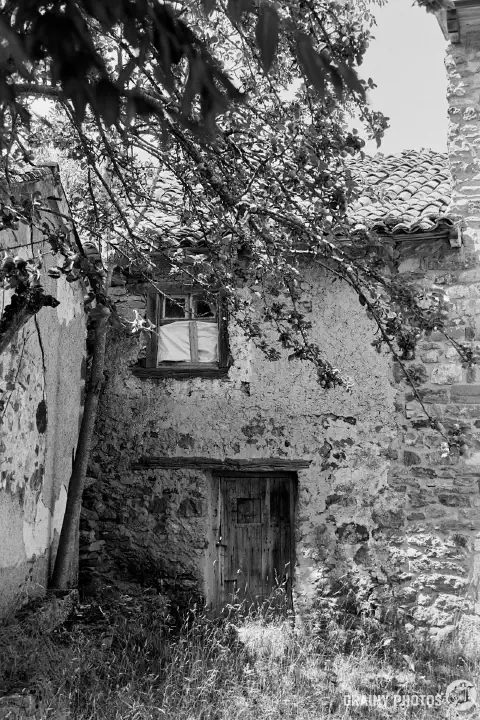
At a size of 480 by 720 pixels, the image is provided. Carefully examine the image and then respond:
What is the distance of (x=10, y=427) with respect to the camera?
5582mm

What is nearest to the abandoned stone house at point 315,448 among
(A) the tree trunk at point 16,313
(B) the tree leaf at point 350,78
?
(A) the tree trunk at point 16,313

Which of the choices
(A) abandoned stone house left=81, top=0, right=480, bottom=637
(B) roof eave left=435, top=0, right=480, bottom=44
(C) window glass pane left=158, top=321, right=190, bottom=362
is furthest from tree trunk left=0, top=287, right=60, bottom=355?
(B) roof eave left=435, top=0, right=480, bottom=44

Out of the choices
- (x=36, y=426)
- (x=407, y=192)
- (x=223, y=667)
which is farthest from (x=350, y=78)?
(x=407, y=192)

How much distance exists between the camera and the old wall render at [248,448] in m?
7.22

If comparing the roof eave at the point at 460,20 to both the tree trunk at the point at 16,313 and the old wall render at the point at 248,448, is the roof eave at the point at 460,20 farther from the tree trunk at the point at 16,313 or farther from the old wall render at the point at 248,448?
the tree trunk at the point at 16,313

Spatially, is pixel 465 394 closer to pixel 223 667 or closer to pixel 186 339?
pixel 186 339

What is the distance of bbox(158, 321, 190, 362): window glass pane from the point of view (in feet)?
25.5

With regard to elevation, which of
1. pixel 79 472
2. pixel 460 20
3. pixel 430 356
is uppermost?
pixel 460 20

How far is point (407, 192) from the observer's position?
7941 mm

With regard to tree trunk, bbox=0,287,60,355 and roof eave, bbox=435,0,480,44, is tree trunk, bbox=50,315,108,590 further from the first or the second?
roof eave, bbox=435,0,480,44

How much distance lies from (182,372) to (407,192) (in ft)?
9.73

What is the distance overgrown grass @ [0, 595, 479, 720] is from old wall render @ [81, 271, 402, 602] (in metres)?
0.63

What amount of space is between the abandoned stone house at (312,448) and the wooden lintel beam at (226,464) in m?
0.01

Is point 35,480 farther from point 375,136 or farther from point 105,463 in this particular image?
point 375,136
